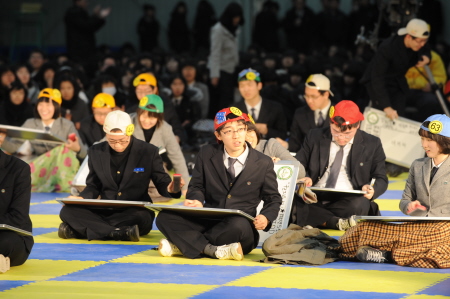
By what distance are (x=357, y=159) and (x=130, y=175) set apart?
210 cm

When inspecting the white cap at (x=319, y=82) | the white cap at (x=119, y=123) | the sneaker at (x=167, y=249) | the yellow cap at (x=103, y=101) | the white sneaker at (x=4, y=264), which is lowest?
the white sneaker at (x=4, y=264)

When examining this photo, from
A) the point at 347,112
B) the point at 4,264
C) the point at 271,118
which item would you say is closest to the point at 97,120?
the point at 271,118

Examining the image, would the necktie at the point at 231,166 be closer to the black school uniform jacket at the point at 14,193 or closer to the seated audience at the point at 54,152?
the black school uniform jacket at the point at 14,193

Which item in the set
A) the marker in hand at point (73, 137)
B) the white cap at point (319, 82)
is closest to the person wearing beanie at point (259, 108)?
the white cap at point (319, 82)

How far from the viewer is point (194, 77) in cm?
1627

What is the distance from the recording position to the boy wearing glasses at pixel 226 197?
7.33 meters

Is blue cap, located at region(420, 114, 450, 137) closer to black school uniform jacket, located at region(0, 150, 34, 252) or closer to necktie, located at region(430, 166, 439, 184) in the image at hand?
necktie, located at region(430, 166, 439, 184)

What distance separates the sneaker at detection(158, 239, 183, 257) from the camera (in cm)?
748

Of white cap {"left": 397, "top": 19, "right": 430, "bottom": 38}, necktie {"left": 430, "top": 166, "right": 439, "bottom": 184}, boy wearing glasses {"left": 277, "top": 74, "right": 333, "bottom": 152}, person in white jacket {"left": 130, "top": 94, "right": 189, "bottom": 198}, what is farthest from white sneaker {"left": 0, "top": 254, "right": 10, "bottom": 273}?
white cap {"left": 397, "top": 19, "right": 430, "bottom": 38}

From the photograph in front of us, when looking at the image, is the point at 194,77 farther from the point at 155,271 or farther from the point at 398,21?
the point at 155,271

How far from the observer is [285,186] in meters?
8.36

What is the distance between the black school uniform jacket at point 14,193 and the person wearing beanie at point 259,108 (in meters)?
5.58

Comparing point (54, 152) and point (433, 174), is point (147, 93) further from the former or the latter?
point (433, 174)

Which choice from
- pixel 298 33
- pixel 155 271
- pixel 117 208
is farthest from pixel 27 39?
pixel 155 271
